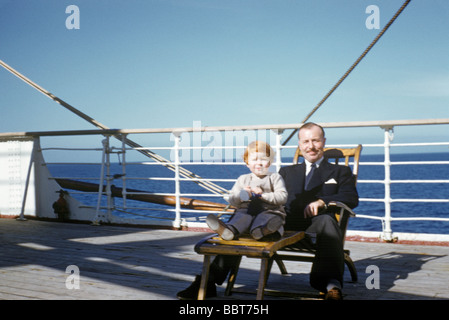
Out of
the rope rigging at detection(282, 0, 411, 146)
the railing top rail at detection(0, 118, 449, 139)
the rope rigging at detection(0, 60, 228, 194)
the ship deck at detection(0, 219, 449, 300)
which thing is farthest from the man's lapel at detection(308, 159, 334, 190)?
the rope rigging at detection(0, 60, 228, 194)

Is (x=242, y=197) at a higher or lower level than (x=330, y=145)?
lower

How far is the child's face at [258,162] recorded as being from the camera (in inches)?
90.7

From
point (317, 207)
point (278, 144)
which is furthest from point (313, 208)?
point (278, 144)

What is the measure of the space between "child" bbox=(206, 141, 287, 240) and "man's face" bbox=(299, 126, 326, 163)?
0.34 metres

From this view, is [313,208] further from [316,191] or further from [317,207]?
[316,191]

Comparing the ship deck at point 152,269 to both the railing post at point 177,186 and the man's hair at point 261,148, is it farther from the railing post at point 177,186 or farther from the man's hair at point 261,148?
the man's hair at point 261,148

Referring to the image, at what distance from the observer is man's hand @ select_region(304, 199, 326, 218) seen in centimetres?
239

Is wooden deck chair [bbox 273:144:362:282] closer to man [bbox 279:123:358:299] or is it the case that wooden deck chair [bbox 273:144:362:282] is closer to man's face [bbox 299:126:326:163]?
man [bbox 279:123:358:299]

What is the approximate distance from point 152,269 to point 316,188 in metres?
1.19

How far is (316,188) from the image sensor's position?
105 inches

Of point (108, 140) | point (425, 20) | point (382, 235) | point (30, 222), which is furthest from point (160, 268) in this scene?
point (425, 20)
